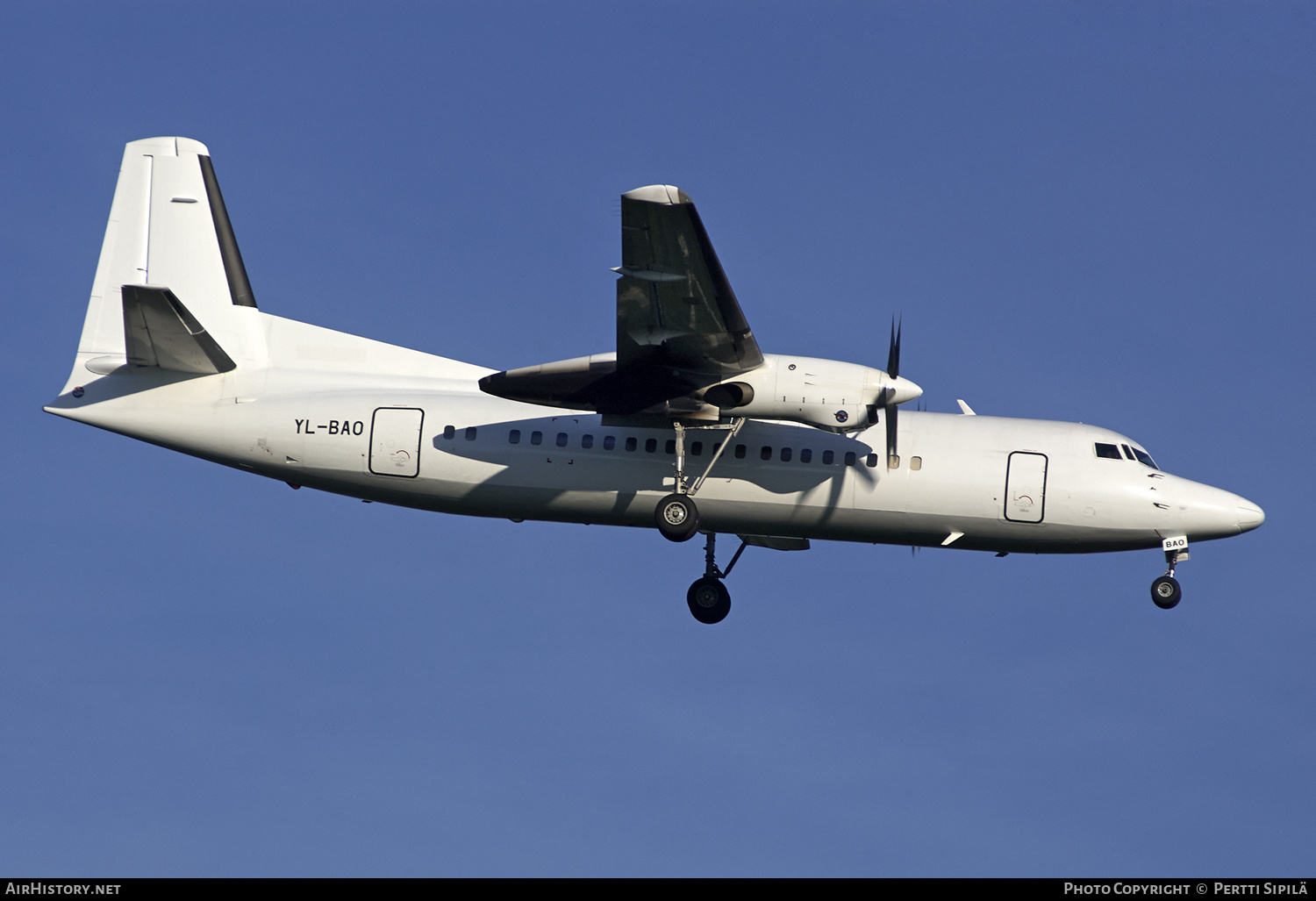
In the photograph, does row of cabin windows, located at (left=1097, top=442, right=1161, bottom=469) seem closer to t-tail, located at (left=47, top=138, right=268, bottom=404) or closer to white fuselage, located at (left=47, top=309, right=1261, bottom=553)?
white fuselage, located at (left=47, top=309, right=1261, bottom=553)

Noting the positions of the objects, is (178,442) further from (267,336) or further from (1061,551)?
(1061,551)

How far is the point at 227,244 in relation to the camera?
79.0 feet

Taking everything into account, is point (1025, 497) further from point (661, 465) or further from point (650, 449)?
point (650, 449)

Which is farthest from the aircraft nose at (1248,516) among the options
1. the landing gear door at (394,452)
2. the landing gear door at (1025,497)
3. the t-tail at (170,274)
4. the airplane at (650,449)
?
the t-tail at (170,274)

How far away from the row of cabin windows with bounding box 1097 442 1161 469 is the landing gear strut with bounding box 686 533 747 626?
19.7 feet

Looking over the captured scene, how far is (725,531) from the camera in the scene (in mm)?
21828

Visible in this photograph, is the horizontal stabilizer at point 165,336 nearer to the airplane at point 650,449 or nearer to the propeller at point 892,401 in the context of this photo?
the airplane at point 650,449

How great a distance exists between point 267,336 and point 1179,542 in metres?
14.5

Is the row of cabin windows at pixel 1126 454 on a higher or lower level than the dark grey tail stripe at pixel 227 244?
lower

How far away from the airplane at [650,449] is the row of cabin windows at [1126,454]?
1.7 inches

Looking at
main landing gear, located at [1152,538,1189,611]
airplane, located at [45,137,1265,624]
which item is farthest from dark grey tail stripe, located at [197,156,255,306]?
main landing gear, located at [1152,538,1189,611]

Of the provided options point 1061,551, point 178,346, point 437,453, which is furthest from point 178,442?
point 1061,551

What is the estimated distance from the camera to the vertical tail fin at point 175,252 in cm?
2294
